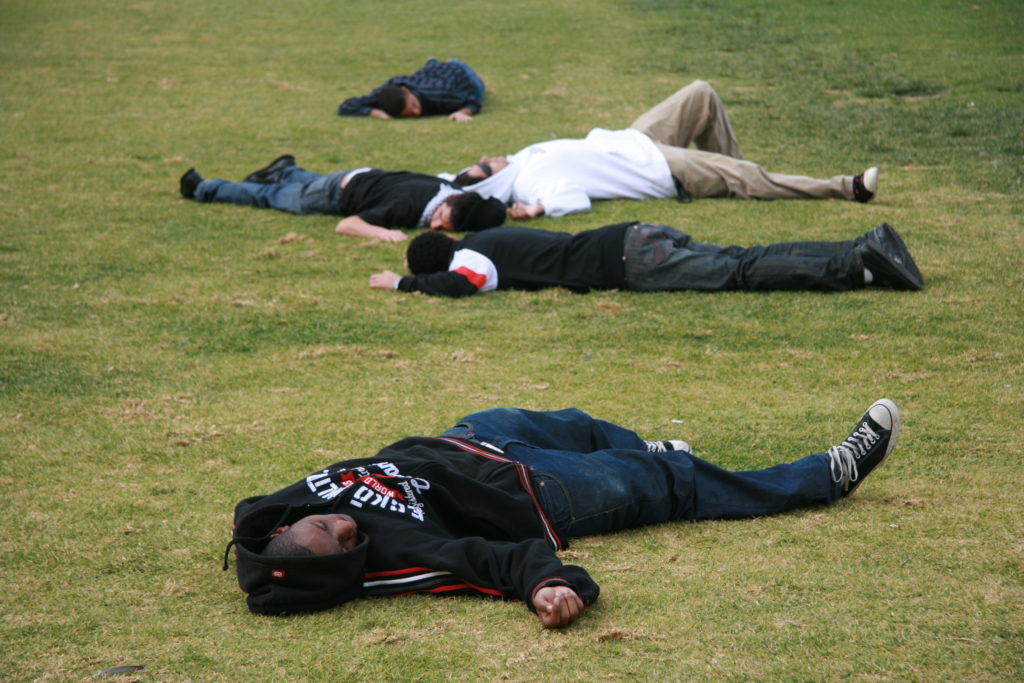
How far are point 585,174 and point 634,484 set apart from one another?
518 cm

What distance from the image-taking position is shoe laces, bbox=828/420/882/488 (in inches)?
143

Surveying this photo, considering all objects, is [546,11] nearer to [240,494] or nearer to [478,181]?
[478,181]

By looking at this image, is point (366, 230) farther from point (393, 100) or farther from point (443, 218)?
point (393, 100)

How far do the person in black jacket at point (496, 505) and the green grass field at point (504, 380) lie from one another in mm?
97

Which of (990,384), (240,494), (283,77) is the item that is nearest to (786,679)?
(240,494)

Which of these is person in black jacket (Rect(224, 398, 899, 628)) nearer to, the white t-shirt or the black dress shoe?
the white t-shirt

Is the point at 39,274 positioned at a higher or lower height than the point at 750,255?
lower

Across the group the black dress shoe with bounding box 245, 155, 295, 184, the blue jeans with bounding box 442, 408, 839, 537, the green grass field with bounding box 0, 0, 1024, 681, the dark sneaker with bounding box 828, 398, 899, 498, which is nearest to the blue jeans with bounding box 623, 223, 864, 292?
the green grass field with bounding box 0, 0, 1024, 681

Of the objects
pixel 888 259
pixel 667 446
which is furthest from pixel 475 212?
pixel 667 446

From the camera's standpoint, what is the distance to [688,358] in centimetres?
532

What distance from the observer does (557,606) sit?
2.75 metres

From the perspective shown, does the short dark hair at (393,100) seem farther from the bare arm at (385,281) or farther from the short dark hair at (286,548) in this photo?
the short dark hair at (286,548)

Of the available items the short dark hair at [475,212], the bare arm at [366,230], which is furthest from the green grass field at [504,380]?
the short dark hair at [475,212]

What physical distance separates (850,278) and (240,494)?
3978 mm
